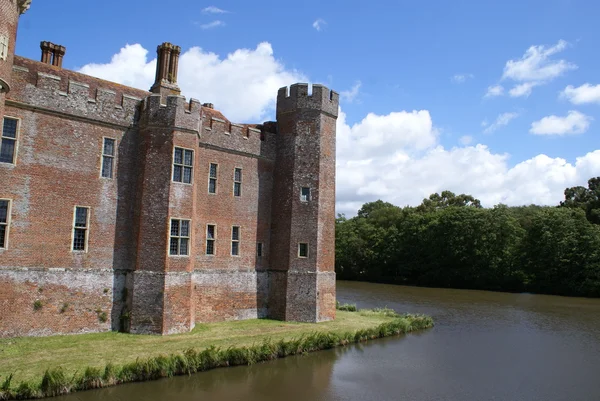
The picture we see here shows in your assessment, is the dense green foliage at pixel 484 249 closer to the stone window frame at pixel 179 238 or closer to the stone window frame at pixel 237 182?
the stone window frame at pixel 237 182

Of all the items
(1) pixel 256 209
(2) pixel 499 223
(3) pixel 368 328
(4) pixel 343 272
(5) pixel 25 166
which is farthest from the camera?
(4) pixel 343 272

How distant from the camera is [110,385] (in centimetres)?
1309

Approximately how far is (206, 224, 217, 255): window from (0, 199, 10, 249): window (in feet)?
25.9

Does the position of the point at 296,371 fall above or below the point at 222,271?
below

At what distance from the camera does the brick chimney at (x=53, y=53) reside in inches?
838

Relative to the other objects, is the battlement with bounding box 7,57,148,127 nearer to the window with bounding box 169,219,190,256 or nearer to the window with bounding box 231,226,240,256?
the window with bounding box 169,219,190,256

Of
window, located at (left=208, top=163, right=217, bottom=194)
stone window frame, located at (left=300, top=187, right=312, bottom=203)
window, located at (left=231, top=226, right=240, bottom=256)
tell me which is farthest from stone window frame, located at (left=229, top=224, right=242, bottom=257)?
stone window frame, located at (left=300, top=187, right=312, bottom=203)

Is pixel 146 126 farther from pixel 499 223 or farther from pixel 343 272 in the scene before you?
pixel 343 272

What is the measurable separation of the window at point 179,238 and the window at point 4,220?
561cm

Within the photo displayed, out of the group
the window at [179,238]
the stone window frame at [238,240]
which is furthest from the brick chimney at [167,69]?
the window at [179,238]

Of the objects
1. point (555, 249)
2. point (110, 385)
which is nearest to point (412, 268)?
point (555, 249)

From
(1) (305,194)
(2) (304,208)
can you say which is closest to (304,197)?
(1) (305,194)

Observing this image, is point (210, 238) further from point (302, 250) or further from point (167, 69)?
point (167, 69)

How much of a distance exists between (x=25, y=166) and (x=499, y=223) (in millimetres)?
54259
